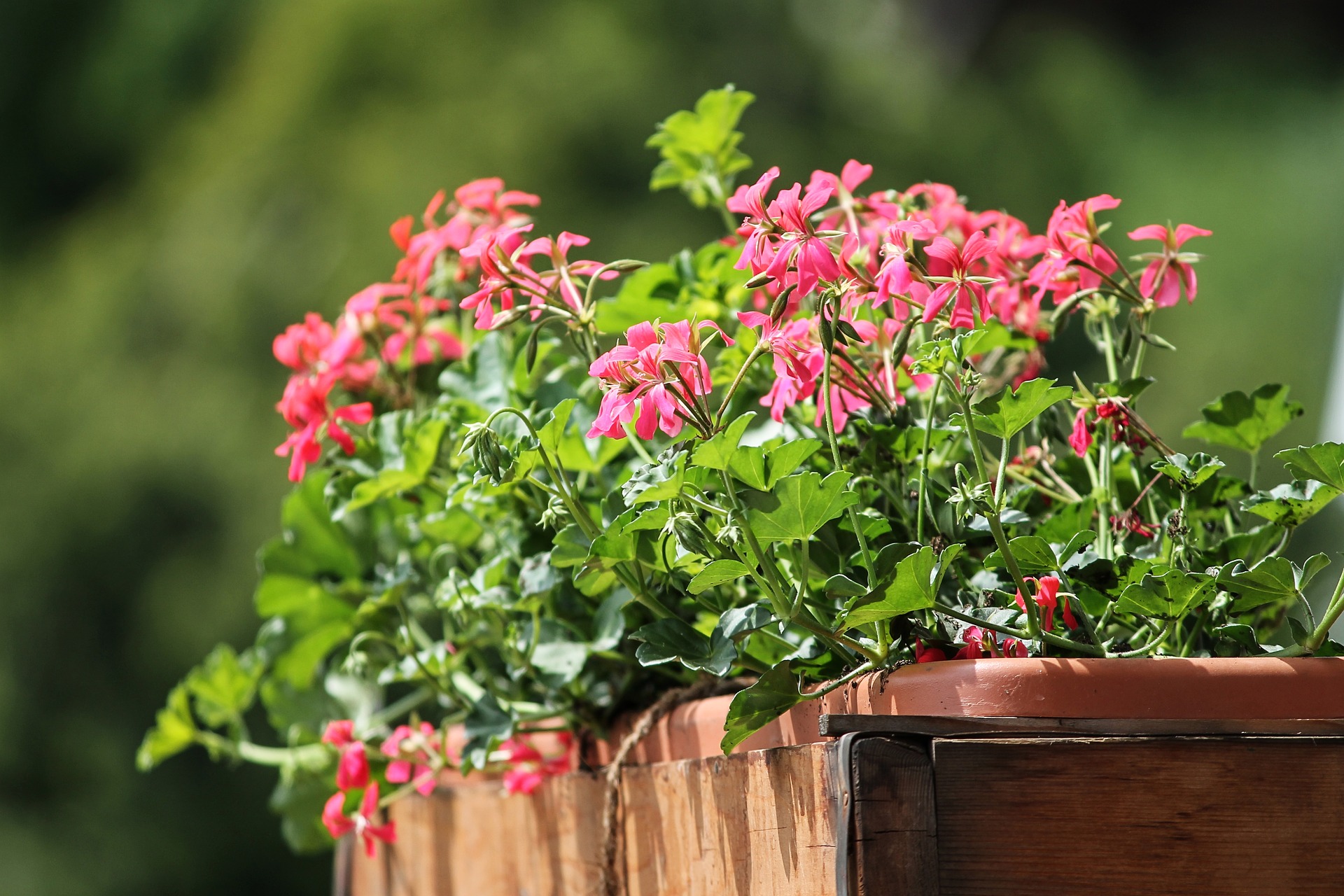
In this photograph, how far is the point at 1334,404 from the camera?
264 cm

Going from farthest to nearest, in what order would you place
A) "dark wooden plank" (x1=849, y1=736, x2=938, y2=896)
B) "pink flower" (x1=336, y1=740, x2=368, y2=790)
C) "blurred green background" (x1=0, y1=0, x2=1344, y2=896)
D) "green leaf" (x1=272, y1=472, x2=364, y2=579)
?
1. "blurred green background" (x1=0, y1=0, x2=1344, y2=896)
2. "green leaf" (x1=272, y1=472, x2=364, y2=579)
3. "pink flower" (x1=336, y1=740, x2=368, y2=790)
4. "dark wooden plank" (x1=849, y1=736, x2=938, y2=896)

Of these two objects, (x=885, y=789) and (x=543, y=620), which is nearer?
(x=885, y=789)

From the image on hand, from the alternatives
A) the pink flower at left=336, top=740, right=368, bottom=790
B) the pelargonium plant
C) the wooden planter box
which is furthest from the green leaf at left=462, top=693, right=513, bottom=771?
the wooden planter box

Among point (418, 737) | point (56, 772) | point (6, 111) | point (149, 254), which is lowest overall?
point (56, 772)

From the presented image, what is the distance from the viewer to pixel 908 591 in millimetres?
466

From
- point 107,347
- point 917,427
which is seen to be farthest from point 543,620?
point 107,347

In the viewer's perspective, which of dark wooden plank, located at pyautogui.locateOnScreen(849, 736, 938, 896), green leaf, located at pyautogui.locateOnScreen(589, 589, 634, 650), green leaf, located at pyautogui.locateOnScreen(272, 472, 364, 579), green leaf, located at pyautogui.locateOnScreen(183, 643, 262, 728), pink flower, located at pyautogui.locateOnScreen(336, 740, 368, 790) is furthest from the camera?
green leaf, located at pyautogui.locateOnScreen(183, 643, 262, 728)

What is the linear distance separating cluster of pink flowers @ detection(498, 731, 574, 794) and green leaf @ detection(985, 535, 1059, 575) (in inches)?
12.2

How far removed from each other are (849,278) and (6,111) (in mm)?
4110

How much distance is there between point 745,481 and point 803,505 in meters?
0.03

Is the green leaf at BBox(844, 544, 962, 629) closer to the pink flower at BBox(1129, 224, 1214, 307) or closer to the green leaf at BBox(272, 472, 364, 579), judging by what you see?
the pink flower at BBox(1129, 224, 1214, 307)

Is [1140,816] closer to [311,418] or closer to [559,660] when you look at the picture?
[559,660]

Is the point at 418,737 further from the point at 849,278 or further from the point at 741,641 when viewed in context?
the point at 849,278

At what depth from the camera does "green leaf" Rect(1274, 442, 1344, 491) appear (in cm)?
48
